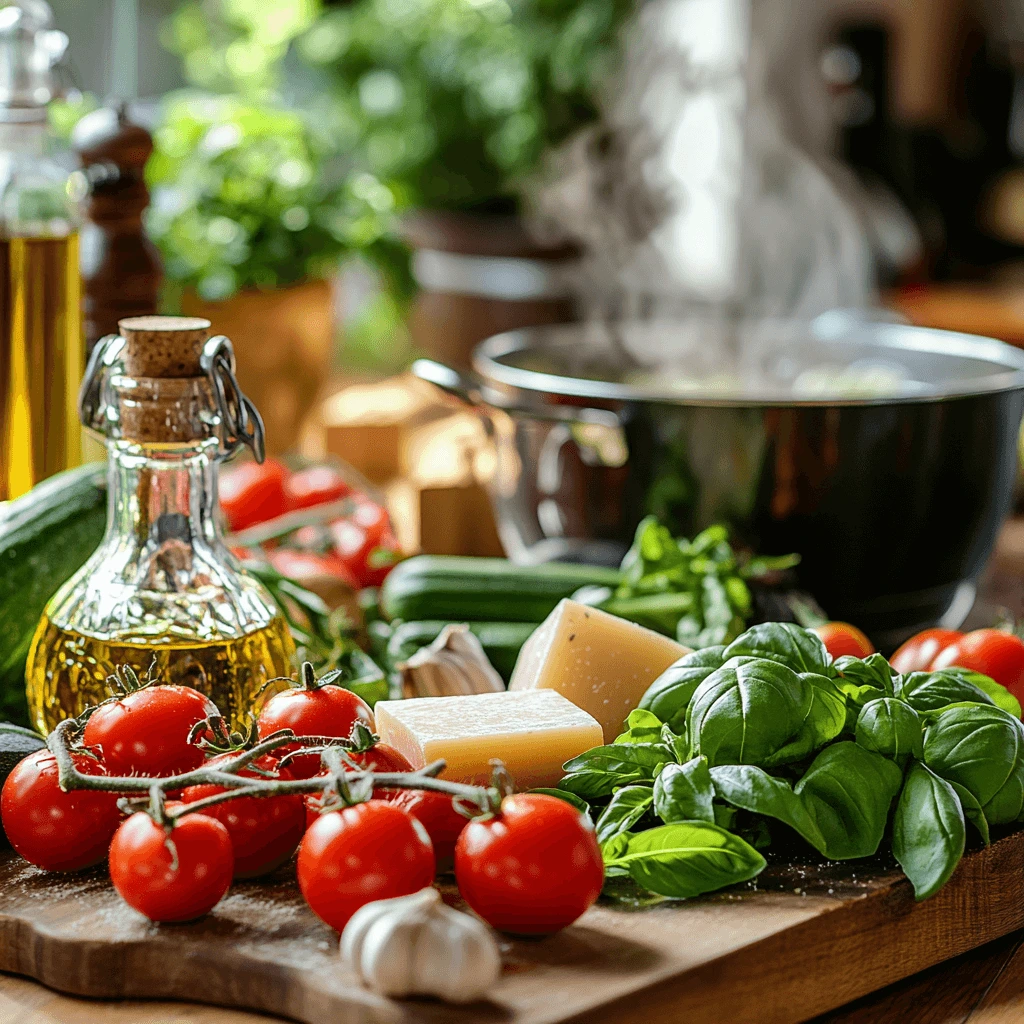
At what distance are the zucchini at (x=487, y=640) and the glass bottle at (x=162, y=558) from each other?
10.3 inches

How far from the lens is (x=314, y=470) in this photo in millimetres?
1647

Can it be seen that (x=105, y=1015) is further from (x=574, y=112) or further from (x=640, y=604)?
(x=574, y=112)

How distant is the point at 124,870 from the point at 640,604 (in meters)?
0.61

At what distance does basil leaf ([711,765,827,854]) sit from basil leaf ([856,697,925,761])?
2.3 inches

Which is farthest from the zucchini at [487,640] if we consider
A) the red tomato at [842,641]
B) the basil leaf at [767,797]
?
the basil leaf at [767,797]

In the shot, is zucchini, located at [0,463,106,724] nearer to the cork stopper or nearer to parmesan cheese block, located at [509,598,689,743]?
the cork stopper

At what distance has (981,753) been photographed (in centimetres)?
81

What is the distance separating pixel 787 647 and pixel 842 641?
0.27 m

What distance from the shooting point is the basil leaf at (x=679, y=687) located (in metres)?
0.87

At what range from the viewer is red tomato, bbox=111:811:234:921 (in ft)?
2.34

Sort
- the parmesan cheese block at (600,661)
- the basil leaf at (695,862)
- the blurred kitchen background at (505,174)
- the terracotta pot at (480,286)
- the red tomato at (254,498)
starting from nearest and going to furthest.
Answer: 1. the basil leaf at (695,862)
2. the parmesan cheese block at (600,661)
3. the red tomato at (254,498)
4. the blurred kitchen background at (505,174)
5. the terracotta pot at (480,286)

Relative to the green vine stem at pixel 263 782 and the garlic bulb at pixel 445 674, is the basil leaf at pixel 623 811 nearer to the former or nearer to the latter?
the green vine stem at pixel 263 782

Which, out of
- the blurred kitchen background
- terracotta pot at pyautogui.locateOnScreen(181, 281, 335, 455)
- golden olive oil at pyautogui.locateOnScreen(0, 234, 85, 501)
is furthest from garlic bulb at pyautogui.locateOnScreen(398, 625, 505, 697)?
terracotta pot at pyautogui.locateOnScreen(181, 281, 335, 455)

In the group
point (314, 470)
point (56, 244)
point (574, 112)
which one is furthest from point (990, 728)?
point (574, 112)
